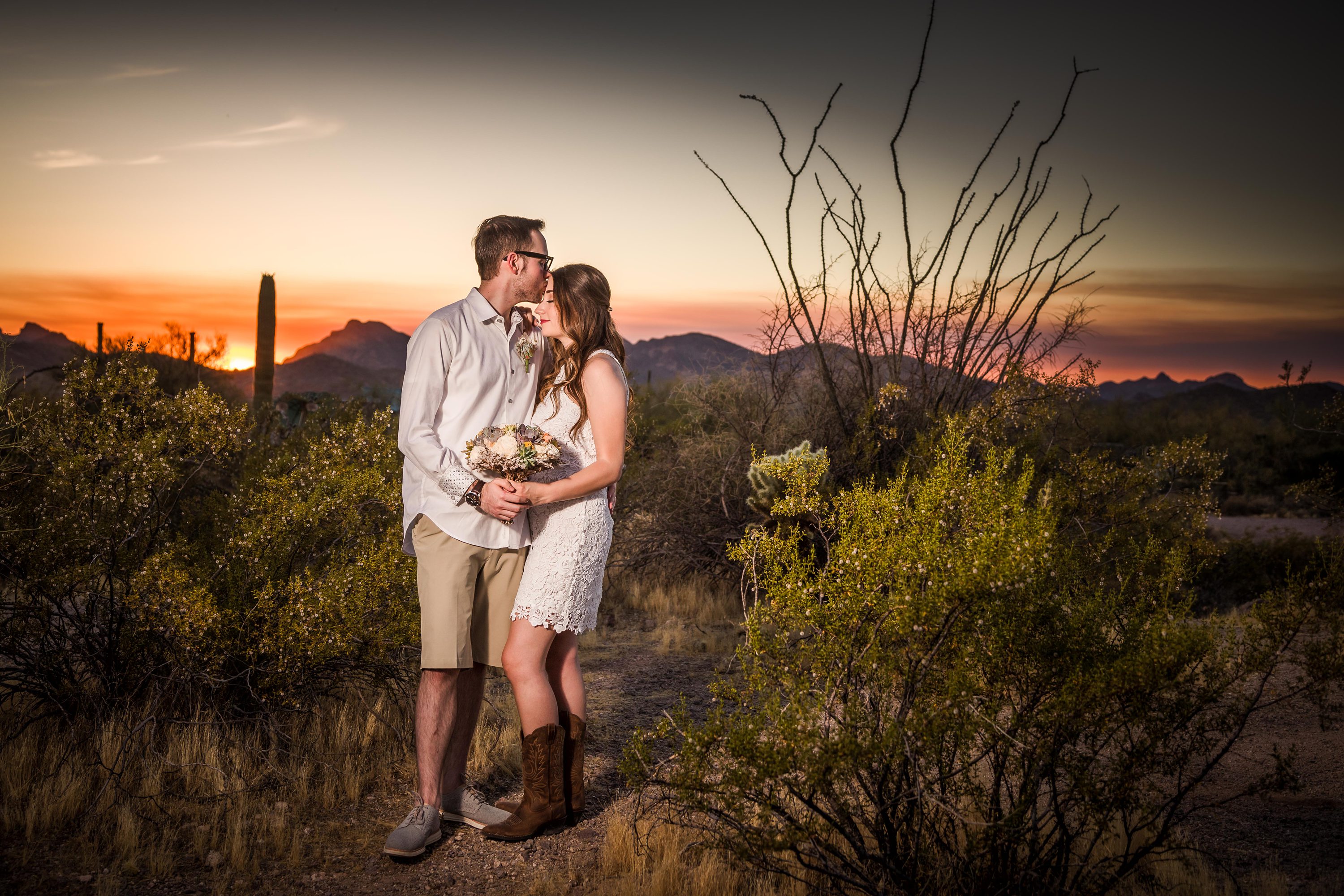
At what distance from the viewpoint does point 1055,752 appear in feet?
7.43

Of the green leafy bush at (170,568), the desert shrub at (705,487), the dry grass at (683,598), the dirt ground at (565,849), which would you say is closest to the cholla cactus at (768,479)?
the desert shrub at (705,487)

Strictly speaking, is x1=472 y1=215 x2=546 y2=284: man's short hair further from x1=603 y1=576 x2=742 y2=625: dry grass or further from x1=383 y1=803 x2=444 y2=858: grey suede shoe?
x1=603 y1=576 x2=742 y2=625: dry grass

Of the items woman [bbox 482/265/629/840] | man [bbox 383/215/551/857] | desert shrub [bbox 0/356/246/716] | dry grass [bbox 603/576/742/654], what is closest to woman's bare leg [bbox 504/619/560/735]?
woman [bbox 482/265/629/840]

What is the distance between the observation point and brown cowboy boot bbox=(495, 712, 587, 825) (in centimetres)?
334

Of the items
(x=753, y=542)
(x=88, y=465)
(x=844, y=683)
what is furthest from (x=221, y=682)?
(x=844, y=683)

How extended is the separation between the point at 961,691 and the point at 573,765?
5.51ft

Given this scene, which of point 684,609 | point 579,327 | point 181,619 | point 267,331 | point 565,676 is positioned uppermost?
point 267,331

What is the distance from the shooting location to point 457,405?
315 centimetres

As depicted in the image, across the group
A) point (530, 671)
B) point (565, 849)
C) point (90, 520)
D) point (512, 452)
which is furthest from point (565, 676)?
point (90, 520)

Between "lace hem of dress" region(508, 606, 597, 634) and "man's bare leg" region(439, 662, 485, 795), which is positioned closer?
"lace hem of dress" region(508, 606, 597, 634)

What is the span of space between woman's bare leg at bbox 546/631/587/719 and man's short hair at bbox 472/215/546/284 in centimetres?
142

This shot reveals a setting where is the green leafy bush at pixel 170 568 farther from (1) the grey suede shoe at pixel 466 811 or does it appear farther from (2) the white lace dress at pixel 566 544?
(2) the white lace dress at pixel 566 544

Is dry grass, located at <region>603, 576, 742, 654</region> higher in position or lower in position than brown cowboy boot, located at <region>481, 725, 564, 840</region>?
lower

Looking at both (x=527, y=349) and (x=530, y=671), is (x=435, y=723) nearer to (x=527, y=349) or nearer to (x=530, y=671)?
(x=530, y=671)
